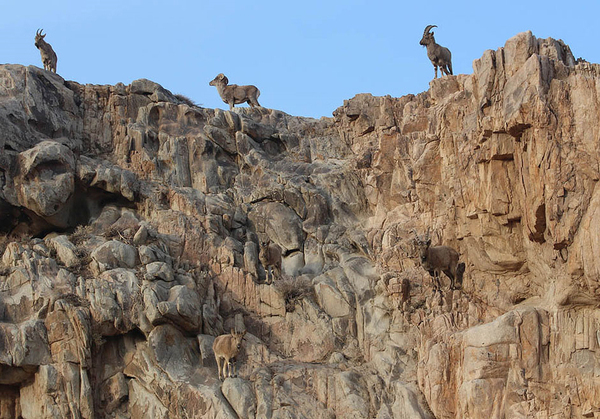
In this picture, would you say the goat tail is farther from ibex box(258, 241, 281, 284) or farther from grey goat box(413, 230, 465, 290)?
ibex box(258, 241, 281, 284)

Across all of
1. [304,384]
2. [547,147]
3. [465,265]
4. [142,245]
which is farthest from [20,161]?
[547,147]

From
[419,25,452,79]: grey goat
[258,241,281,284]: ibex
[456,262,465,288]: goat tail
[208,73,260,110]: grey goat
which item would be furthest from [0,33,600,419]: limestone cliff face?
[208,73,260,110]: grey goat

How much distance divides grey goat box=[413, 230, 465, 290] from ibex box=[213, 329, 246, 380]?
19.0ft

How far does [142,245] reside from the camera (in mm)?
27078

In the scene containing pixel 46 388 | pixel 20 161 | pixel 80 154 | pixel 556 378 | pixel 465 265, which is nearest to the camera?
pixel 556 378

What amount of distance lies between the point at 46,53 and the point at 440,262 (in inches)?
712

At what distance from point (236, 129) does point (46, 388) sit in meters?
12.9

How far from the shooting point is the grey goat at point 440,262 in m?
25.0

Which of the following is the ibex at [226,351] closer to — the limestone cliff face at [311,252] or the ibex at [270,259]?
the limestone cliff face at [311,252]

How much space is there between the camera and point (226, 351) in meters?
23.8

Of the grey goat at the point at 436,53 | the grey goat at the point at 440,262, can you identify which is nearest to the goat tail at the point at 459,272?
the grey goat at the point at 440,262

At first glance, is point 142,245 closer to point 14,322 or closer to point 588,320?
point 14,322

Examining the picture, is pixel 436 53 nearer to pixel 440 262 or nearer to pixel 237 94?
pixel 237 94

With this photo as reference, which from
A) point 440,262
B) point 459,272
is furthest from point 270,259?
point 459,272
